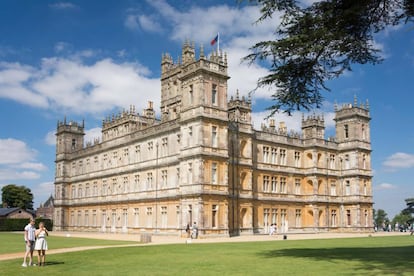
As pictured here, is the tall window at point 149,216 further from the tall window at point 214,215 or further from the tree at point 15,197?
the tree at point 15,197

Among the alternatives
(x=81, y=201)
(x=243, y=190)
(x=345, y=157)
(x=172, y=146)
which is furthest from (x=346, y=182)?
(x=81, y=201)

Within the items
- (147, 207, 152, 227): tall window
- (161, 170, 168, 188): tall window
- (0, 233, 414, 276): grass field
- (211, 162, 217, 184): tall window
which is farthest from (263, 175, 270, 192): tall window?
(0, 233, 414, 276): grass field

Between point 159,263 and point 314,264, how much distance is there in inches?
221

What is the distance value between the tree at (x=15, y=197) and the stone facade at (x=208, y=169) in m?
37.3

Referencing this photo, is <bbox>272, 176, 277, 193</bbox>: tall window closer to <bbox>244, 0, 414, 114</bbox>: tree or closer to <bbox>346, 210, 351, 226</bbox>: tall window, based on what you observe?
<bbox>346, 210, 351, 226</bbox>: tall window

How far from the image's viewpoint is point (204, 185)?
40.8m

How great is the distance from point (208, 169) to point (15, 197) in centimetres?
7169

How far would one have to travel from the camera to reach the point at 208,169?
41312 millimetres

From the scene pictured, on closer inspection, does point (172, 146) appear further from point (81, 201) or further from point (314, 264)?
point (314, 264)

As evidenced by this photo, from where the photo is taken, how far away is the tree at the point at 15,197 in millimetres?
99938

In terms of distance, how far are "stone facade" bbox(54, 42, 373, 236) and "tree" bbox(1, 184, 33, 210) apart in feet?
122

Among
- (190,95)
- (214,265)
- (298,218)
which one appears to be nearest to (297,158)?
(298,218)

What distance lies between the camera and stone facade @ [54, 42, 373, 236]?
4200 centimetres

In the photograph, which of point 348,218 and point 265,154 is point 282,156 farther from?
point 348,218
